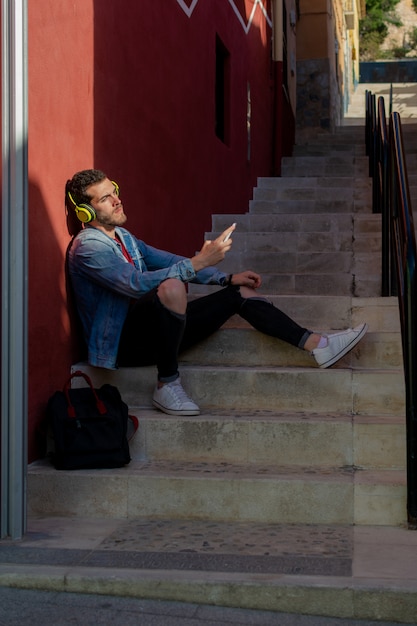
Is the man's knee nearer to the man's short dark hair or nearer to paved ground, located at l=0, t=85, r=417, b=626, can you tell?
the man's short dark hair

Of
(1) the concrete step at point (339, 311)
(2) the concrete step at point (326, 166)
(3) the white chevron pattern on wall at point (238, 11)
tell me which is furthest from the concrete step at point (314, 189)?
(1) the concrete step at point (339, 311)

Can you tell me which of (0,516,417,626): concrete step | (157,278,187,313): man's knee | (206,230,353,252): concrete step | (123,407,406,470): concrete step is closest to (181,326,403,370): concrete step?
(123,407,406,470): concrete step

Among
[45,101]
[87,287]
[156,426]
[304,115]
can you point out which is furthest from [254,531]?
[304,115]

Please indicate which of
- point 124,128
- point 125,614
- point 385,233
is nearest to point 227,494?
point 125,614

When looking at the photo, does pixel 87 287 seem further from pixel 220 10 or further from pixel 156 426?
pixel 220 10

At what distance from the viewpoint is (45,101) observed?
384cm

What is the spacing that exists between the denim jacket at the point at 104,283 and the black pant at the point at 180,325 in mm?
77

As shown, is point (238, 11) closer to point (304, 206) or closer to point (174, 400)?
point (304, 206)

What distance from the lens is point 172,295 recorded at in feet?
13.0

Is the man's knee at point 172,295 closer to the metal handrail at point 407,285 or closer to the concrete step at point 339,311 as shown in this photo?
the concrete step at point 339,311

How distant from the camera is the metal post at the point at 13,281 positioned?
10.6 feet

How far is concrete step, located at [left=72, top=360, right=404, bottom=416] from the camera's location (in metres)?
4.03

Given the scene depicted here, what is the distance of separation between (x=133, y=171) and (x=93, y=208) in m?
0.89

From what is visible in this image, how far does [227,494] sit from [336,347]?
0.95 metres
